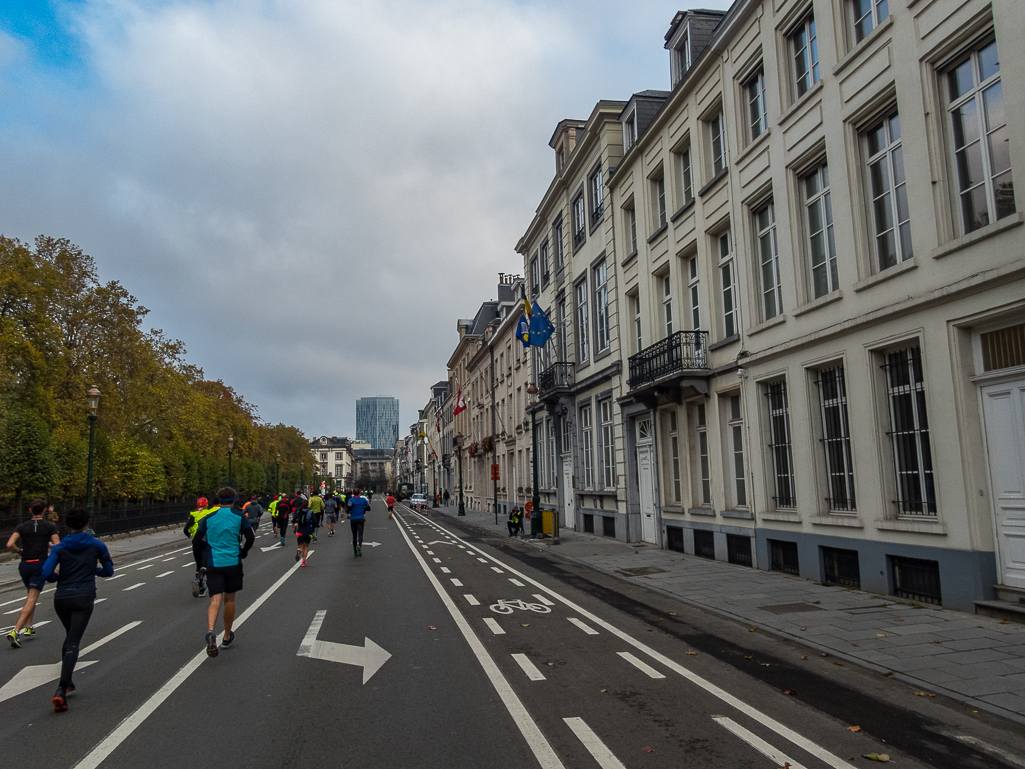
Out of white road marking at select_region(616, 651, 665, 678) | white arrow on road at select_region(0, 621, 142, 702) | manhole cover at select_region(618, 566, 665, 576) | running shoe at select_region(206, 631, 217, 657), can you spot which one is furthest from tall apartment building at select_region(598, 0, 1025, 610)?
white arrow on road at select_region(0, 621, 142, 702)

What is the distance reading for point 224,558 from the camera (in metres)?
7.63

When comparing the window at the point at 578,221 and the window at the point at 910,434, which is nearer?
the window at the point at 910,434

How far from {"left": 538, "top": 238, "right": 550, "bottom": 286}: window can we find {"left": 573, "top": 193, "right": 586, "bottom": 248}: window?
14.5 feet

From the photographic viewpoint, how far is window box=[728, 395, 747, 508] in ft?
51.9

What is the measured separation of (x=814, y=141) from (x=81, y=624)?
1284 centimetres

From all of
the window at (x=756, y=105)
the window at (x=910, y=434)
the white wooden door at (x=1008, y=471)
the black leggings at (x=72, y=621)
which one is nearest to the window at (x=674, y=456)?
the window at (x=756, y=105)

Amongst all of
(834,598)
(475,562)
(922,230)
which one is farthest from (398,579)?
(922,230)

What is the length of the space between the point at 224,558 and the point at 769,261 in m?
11.9

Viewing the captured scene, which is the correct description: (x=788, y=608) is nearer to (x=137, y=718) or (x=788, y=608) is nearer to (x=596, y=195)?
(x=137, y=718)

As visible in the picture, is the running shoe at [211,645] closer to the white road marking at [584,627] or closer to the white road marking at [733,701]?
the white road marking at [584,627]

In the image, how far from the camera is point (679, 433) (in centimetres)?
1859

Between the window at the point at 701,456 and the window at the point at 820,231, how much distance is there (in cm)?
534

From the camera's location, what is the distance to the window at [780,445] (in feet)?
46.0

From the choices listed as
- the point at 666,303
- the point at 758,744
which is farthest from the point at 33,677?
the point at 666,303
